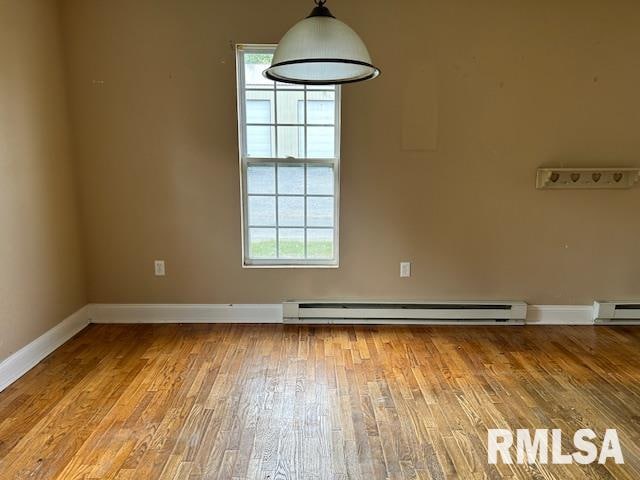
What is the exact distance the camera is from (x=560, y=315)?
367 cm

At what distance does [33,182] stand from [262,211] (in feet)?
5.17

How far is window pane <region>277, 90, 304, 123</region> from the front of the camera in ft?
11.1

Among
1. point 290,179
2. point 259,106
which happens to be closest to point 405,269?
point 290,179

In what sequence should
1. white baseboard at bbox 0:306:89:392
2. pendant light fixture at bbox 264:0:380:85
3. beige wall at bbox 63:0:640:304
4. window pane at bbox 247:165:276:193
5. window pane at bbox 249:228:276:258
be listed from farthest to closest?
window pane at bbox 249:228:276:258, window pane at bbox 247:165:276:193, beige wall at bbox 63:0:640:304, white baseboard at bbox 0:306:89:392, pendant light fixture at bbox 264:0:380:85

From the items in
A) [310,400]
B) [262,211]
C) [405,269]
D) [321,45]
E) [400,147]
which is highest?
[321,45]

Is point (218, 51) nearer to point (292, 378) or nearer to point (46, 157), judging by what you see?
point (46, 157)

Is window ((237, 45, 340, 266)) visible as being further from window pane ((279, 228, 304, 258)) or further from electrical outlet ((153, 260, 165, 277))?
electrical outlet ((153, 260, 165, 277))

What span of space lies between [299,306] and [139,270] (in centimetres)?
132

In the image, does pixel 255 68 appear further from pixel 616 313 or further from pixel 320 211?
pixel 616 313

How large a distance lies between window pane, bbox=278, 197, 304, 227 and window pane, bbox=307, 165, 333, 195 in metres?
0.13

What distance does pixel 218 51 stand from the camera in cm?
328

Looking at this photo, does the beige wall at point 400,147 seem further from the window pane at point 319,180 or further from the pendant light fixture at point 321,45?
the pendant light fixture at point 321,45

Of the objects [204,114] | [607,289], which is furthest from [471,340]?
[204,114]

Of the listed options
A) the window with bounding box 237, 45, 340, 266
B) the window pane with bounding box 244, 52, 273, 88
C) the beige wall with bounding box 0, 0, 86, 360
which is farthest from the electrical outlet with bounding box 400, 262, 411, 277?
the beige wall with bounding box 0, 0, 86, 360
